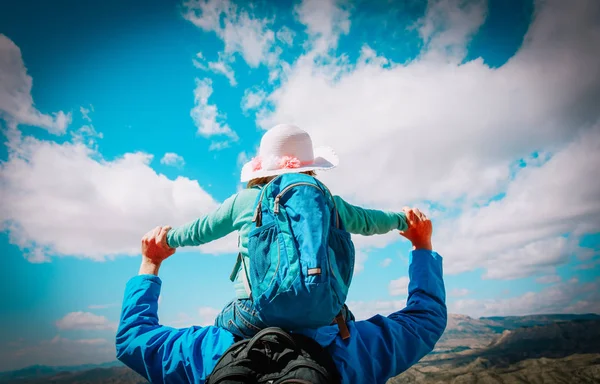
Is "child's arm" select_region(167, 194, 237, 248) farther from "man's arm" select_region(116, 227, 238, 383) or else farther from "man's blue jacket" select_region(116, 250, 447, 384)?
"man's arm" select_region(116, 227, 238, 383)

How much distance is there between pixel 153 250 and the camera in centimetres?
343

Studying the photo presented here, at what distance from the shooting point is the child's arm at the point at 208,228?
3166 mm

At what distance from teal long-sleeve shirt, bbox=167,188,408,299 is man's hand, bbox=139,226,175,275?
81 mm

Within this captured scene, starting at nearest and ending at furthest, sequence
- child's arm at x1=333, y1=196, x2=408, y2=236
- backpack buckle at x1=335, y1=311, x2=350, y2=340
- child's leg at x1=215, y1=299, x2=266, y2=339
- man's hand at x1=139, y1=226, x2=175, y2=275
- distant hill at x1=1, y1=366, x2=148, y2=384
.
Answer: child's leg at x1=215, y1=299, x2=266, y2=339 < backpack buckle at x1=335, y1=311, x2=350, y2=340 < child's arm at x1=333, y1=196, x2=408, y2=236 < man's hand at x1=139, y1=226, x2=175, y2=275 < distant hill at x1=1, y1=366, x2=148, y2=384

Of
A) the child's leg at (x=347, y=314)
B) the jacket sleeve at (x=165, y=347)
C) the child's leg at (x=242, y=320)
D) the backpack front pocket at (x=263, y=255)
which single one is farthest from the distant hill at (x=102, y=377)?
the backpack front pocket at (x=263, y=255)

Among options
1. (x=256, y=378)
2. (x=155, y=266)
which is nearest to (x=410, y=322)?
(x=256, y=378)

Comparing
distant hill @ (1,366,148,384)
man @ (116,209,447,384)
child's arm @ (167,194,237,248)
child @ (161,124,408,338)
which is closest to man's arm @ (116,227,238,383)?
man @ (116,209,447,384)

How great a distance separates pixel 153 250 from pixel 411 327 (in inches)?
108

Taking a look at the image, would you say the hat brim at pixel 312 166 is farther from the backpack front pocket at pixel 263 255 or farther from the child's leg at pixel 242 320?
the child's leg at pixel 242 320

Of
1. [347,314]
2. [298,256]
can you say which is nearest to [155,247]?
[298,256]

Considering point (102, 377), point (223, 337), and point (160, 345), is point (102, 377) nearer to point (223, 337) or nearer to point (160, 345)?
point (160, 345)

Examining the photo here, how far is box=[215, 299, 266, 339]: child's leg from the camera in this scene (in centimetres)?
260

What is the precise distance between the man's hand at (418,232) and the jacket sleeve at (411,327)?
5.1 inches

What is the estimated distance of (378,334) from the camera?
9.59 feet
